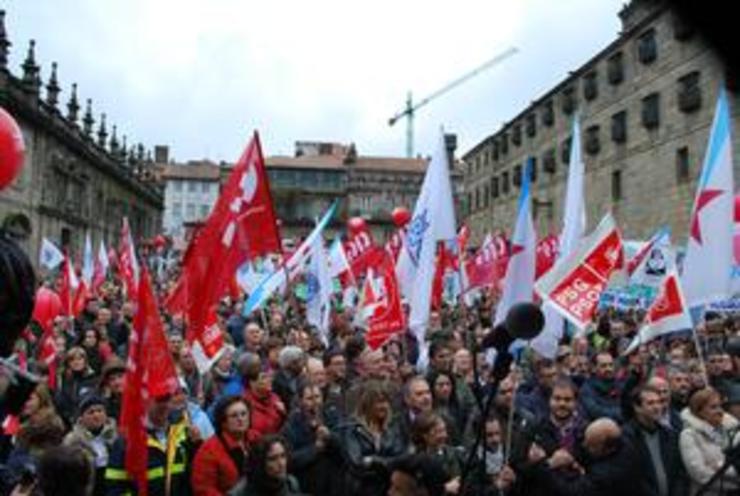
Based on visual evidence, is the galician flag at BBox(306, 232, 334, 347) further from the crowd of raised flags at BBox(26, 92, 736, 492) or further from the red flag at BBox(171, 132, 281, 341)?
the red flag at BBox(171, 132, 281, 341)

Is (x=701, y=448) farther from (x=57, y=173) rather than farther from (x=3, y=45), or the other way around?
(x=57, y=173)

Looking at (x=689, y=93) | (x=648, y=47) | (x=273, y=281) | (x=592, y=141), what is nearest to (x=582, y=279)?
(x=273, y=281)

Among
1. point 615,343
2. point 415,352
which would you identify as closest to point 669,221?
point 615,343

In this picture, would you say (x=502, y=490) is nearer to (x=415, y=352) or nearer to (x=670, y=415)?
(x=670, y=415)

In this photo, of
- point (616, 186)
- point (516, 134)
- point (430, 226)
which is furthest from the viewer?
point (516, 134)

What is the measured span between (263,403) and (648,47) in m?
30.7

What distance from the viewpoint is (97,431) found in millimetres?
5824

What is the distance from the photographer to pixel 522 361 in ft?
28.3

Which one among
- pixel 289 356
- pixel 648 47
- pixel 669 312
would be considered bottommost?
pixel 289 356

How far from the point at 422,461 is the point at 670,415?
2.81 meters

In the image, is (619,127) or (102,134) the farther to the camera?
(102,134)

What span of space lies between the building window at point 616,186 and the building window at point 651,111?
3.49m

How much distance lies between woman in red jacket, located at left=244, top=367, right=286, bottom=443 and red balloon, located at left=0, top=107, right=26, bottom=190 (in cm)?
312

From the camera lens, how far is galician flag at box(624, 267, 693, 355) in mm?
8172
